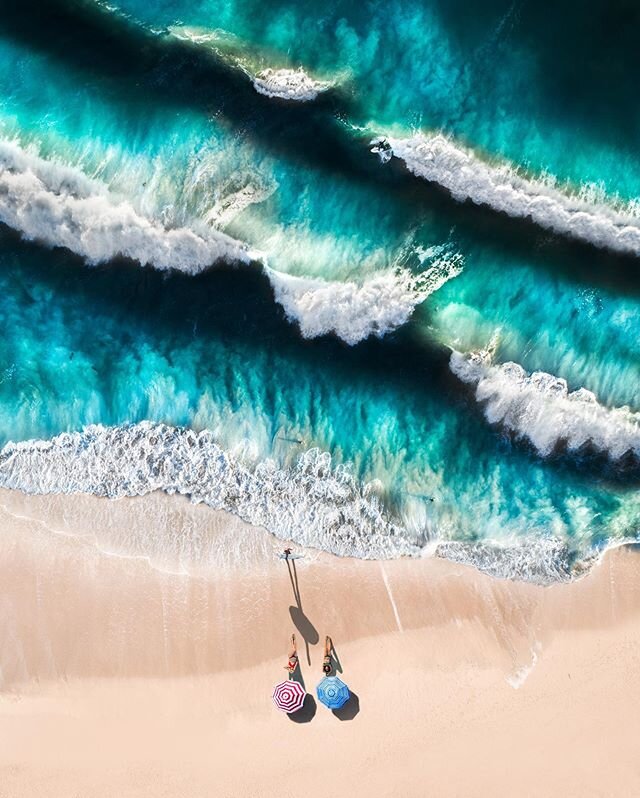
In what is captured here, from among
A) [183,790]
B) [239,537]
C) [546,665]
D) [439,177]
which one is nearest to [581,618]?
[546,665]

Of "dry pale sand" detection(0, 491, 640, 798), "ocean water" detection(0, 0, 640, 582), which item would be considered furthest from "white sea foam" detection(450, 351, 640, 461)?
"dry pale sand" detection(0, 491, 640, 798)

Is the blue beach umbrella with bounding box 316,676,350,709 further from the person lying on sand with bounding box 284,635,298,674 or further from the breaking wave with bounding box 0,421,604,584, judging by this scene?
the breaking wave with bounding box 0,421,604,584

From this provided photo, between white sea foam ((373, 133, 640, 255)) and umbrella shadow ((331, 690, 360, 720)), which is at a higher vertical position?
white sea foam ((373, 133, 640, 255))

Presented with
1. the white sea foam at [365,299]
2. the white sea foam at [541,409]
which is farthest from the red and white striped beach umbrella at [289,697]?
the white sea foam at [365,299]

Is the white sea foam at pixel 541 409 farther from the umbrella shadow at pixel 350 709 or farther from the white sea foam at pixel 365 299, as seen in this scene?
the umbrella shadow at pixel 350 709

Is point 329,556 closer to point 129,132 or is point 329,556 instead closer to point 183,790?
point 183,790
